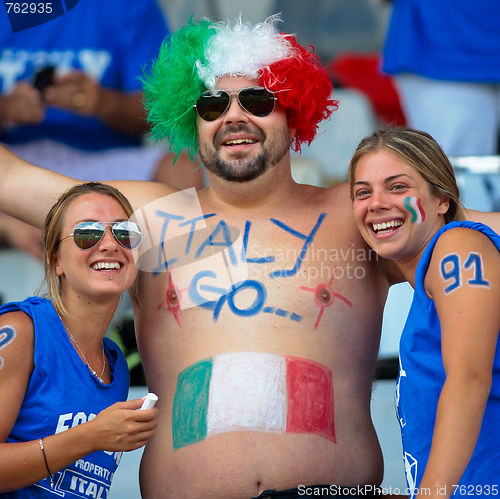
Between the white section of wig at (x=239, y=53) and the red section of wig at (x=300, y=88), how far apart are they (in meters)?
0.04

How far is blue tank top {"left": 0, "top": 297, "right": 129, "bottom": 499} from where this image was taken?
94.1 inches

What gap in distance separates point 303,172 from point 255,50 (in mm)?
1691

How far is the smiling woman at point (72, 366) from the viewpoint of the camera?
7.43ft

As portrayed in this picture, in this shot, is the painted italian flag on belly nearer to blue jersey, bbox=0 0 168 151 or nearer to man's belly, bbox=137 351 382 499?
man's belly, bbox=137 351 382 499

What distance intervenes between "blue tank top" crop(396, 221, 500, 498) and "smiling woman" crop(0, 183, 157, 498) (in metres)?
0.73

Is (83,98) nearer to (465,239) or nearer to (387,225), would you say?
(387,225)

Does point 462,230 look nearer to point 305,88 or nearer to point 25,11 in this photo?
point 305,88

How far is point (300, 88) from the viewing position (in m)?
3.11

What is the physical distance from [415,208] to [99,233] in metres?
0.98

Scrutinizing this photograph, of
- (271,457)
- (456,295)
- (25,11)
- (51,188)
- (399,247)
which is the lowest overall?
(271,457)

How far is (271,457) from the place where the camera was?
266 cm

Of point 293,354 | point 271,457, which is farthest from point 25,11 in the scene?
point 271,457

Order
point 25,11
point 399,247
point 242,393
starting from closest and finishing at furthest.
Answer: point 399,247 → point 242,393 → point 25,11

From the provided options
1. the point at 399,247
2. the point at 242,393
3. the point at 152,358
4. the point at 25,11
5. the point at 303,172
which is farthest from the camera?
the point at 303,172
